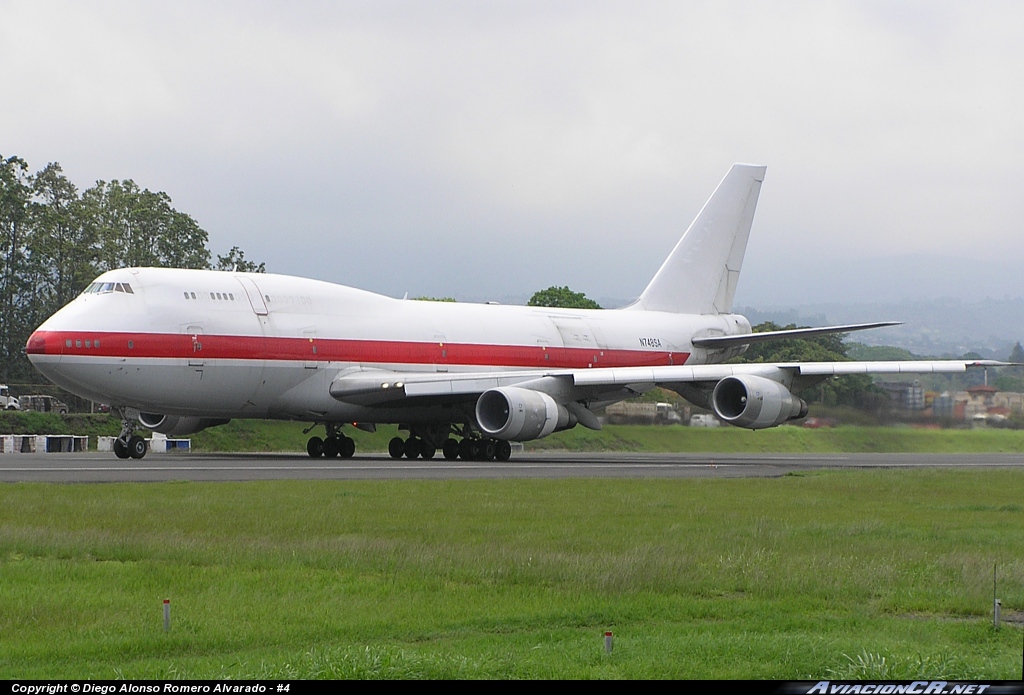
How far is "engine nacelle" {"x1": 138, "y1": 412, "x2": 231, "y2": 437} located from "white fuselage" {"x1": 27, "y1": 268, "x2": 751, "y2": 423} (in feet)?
8.90

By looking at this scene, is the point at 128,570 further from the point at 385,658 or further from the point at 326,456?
the point at 326,456

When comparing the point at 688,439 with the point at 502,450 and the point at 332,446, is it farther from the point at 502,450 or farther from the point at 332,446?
the point at 332,446

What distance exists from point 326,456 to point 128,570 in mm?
24622

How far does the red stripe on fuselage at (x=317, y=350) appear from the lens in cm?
2962

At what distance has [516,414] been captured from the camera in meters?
32.0

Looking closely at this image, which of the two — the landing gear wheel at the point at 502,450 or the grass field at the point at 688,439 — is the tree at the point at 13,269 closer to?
the grass field at the point at 688,439

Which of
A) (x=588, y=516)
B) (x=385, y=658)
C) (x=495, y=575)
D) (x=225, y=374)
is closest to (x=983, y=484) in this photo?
(x=588, y=516)

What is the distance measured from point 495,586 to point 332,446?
84.2 ft

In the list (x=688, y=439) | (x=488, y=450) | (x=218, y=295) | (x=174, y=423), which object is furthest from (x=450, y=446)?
(x=688, y=439)

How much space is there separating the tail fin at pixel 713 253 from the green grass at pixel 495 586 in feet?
89.0

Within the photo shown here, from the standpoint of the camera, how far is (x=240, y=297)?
3206 centimetres

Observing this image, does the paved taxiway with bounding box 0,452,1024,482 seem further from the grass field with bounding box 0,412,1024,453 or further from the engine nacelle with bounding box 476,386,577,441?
the grass field with bounding box 0,412,1024,453

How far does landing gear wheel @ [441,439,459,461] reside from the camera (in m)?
35.6

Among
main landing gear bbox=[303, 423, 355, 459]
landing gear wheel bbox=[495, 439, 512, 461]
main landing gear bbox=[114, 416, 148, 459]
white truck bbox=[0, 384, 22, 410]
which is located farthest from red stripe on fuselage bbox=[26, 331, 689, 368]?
white truck bbox=[0, 384, 22, 410]
